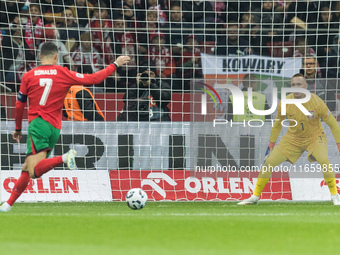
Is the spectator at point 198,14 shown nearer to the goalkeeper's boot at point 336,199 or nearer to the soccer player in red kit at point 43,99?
the goalkeeper's boot at point 336,199

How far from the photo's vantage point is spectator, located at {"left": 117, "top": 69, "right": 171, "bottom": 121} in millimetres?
12664

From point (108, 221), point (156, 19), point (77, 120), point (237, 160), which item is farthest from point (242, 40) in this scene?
point (108, 221)

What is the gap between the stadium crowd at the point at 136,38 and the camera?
12961 mm

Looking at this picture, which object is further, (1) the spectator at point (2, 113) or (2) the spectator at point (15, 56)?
(2) the spectator at point (15, 56)

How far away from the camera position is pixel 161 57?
1377cm

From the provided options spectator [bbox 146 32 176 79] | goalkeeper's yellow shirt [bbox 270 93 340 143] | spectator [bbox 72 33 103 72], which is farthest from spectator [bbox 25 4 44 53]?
goalkeeper's yellow shirt [bbox 270 93 340 143]

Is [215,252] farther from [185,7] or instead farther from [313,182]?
[185,7]

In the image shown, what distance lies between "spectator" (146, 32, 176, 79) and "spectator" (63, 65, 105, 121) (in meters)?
1.52

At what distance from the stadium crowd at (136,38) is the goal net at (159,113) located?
0.03 meters

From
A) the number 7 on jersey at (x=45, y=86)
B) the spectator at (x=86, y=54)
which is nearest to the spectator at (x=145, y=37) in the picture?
the spectator at (x=86, y=54)

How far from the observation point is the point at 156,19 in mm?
14977

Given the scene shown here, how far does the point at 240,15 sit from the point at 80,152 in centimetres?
505

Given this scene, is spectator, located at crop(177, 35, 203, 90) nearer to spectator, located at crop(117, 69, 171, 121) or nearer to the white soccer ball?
spectator, located at crop(117, 69, 171, 121)

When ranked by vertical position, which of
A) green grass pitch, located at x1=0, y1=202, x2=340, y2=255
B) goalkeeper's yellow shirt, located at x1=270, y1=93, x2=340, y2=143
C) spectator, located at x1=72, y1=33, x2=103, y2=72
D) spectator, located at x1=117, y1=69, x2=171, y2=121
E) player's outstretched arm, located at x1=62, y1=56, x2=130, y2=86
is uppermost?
spectator, located at x1=72, y1=33, x2=103, y2=72
